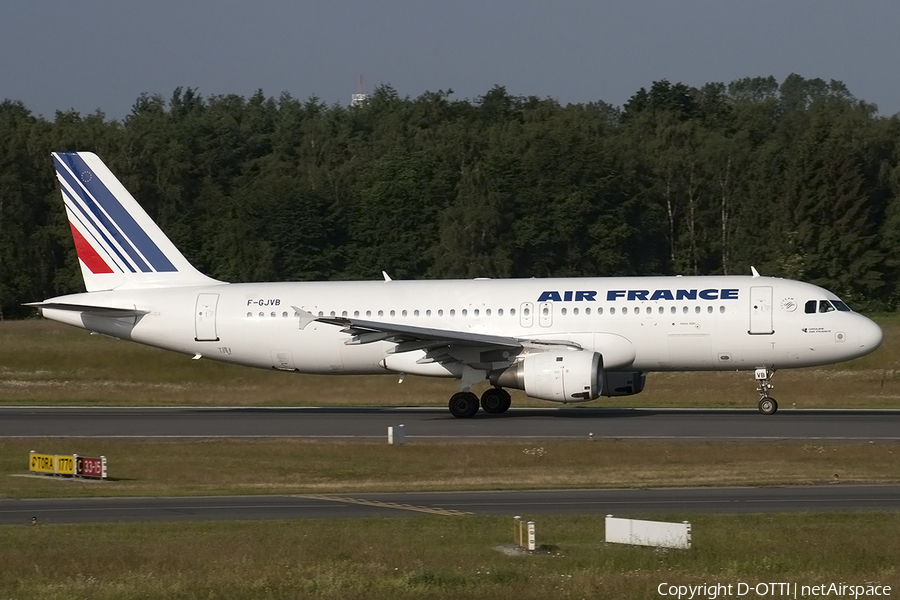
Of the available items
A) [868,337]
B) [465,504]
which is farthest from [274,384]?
[465,504]

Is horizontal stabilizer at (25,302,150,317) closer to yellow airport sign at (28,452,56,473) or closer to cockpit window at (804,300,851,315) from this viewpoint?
yellow airport sign at (28,452,56,473)

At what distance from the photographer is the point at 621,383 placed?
3734 centimetres

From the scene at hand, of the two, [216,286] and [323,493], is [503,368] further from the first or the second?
[323,493]

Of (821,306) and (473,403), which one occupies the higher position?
(821,306)

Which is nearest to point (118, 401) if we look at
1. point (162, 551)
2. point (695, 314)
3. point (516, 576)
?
point (695, 314)

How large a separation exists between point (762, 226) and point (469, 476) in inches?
2575

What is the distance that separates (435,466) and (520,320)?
33.7 ft

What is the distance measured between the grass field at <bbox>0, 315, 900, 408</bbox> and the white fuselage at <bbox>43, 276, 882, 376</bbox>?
6588 millimetres

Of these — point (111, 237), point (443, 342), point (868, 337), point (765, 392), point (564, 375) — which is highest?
point (111, 237)

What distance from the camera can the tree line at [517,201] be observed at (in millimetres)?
84500

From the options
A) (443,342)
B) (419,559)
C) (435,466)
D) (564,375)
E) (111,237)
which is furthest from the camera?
(111,237)

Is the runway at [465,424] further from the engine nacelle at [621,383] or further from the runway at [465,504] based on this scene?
the runway at [465,504]

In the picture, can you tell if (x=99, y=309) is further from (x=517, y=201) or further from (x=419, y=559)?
(x=517, y=201)

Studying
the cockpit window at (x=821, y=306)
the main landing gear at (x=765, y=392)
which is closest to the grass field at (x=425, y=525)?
the main landing gear at (x=765, y=392)
